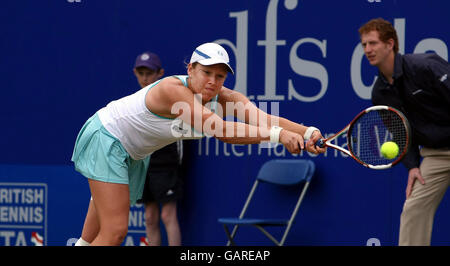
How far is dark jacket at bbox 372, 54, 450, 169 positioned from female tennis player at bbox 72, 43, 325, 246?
42.0 inches

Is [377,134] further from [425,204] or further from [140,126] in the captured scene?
[140,126]

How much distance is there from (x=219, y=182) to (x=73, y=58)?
1.77m

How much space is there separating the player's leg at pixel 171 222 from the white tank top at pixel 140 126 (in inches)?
77.3

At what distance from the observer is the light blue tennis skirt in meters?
4.51

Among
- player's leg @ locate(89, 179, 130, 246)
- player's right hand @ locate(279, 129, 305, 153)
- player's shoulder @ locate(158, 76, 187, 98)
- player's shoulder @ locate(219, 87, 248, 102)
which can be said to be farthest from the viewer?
player's shoulder @ locate(219, 87, 248, 102)

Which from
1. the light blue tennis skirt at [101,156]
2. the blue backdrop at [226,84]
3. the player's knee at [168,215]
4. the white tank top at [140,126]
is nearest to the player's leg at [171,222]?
the player's knee at [168,215]

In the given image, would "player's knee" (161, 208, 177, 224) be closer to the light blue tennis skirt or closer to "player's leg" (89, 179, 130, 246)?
the light blue tennis skirt

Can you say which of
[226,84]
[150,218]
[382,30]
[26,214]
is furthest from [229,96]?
[26,214]

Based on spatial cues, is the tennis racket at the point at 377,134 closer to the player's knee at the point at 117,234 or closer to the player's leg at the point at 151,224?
the player's knee at the point at 117,234

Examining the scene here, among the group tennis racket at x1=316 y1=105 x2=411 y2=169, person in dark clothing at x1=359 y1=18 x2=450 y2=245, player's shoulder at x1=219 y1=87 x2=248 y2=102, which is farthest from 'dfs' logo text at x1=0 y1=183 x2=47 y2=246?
person in dark clothing at x1=359 y1=18 x2=450 y2=245

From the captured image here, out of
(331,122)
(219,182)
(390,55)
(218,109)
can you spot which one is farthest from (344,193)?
(218,109)

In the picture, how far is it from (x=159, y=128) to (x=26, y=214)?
312 cm

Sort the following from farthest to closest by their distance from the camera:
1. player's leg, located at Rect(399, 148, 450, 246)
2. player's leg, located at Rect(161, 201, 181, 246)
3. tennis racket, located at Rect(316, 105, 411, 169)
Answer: player's leg, located at Rect(161, 201, 181, 246) → player's leg, located at Rect(399, 148, 450, 246) → tennis racket, located at Rect(316, 105, 411, 169)

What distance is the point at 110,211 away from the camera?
444 centimetres
